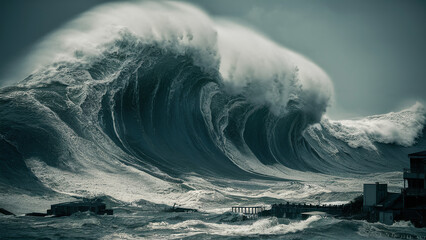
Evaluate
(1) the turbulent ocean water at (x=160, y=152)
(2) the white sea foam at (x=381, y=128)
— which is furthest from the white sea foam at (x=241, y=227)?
(2) the white sea foam at (x=381, y=128)

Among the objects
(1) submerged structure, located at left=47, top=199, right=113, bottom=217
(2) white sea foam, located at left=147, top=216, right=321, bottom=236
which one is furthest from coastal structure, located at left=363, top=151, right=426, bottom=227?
(1) submerged structure, located at left=47, top=199, right=113, bottom=217

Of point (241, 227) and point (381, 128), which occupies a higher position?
point (381, 128)

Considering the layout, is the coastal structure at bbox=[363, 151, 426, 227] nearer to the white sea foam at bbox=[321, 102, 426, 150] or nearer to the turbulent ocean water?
the turbulent ocean water

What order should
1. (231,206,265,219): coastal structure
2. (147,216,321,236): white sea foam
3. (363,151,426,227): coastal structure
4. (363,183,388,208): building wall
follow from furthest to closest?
1. (231,206,265,219): coastal structure
2. (363,183,388,208): building wall
3. (363,151,426,227): coastal structure
4. (147,216,321,236): white sea foam

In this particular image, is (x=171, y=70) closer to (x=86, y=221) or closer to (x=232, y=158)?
(x=232, y=158)

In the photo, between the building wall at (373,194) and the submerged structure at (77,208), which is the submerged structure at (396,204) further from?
the submerged structure at (77,208)

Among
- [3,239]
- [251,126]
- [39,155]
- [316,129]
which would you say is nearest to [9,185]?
[39,155]

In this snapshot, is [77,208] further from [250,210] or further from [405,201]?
[405,201]

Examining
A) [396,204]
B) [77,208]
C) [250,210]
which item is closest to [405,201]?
[396,204]

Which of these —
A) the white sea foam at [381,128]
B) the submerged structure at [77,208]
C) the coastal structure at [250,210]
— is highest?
the white sea foam at [381,128]

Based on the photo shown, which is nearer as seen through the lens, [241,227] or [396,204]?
[241,227]

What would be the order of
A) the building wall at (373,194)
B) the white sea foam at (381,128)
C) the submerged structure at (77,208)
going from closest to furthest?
the building wall at (373,194), the submerged structure at (77,208), the white sea foam at (381,128)
